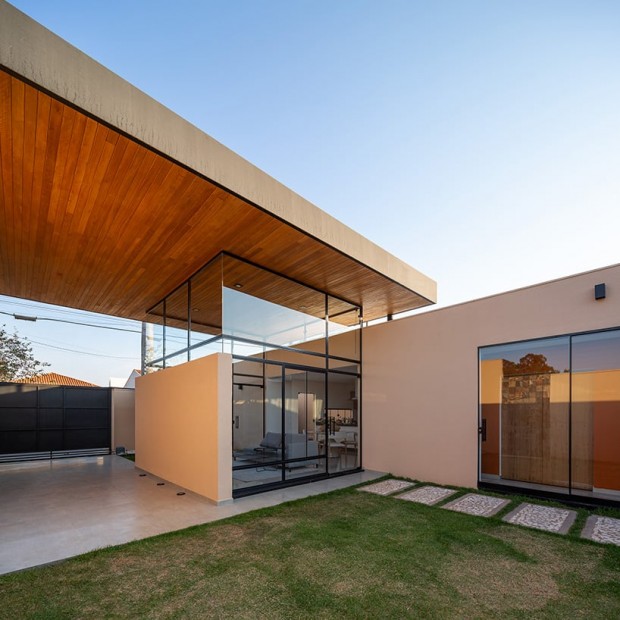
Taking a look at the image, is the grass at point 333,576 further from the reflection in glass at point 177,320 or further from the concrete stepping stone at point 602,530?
the reflection in glass at point 177,320

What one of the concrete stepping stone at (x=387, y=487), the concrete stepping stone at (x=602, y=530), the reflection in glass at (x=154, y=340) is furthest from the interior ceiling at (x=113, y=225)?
the concrete stepping stone at (x=602, y=530)

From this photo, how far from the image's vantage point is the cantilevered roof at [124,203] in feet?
11.0

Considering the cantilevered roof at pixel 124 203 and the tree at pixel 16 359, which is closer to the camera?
the cantilevered roof at pixel 124 203

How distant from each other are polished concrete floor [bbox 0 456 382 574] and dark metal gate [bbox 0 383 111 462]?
2918 millimetres

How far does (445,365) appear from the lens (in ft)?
25.4

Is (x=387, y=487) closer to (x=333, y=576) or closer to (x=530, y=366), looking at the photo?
(x=530, y=366)

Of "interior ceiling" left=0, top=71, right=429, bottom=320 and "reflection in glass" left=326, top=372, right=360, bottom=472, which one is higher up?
"interior ceiling" left=0, top=71, right=429, bottom=320

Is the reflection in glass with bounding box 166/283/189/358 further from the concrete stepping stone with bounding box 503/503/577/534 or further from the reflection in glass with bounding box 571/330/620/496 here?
the reflection in glass with bounding box 571/330/620/496

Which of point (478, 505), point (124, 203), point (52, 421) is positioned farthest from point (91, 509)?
point (52, 421)

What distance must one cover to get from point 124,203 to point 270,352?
3.63m

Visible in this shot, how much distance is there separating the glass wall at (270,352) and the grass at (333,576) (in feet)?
7.83

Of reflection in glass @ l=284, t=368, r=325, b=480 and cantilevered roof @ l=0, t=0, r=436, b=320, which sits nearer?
cantilevered roof @ l=0, t=0, r=436, b=320

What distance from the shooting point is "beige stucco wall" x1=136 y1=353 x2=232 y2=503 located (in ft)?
20.2

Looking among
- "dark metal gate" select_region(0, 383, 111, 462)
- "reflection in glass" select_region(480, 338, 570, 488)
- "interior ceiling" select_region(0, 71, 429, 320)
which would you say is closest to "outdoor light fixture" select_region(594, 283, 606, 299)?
"reflection in glass" select_region(480, 338, 570, 488)
